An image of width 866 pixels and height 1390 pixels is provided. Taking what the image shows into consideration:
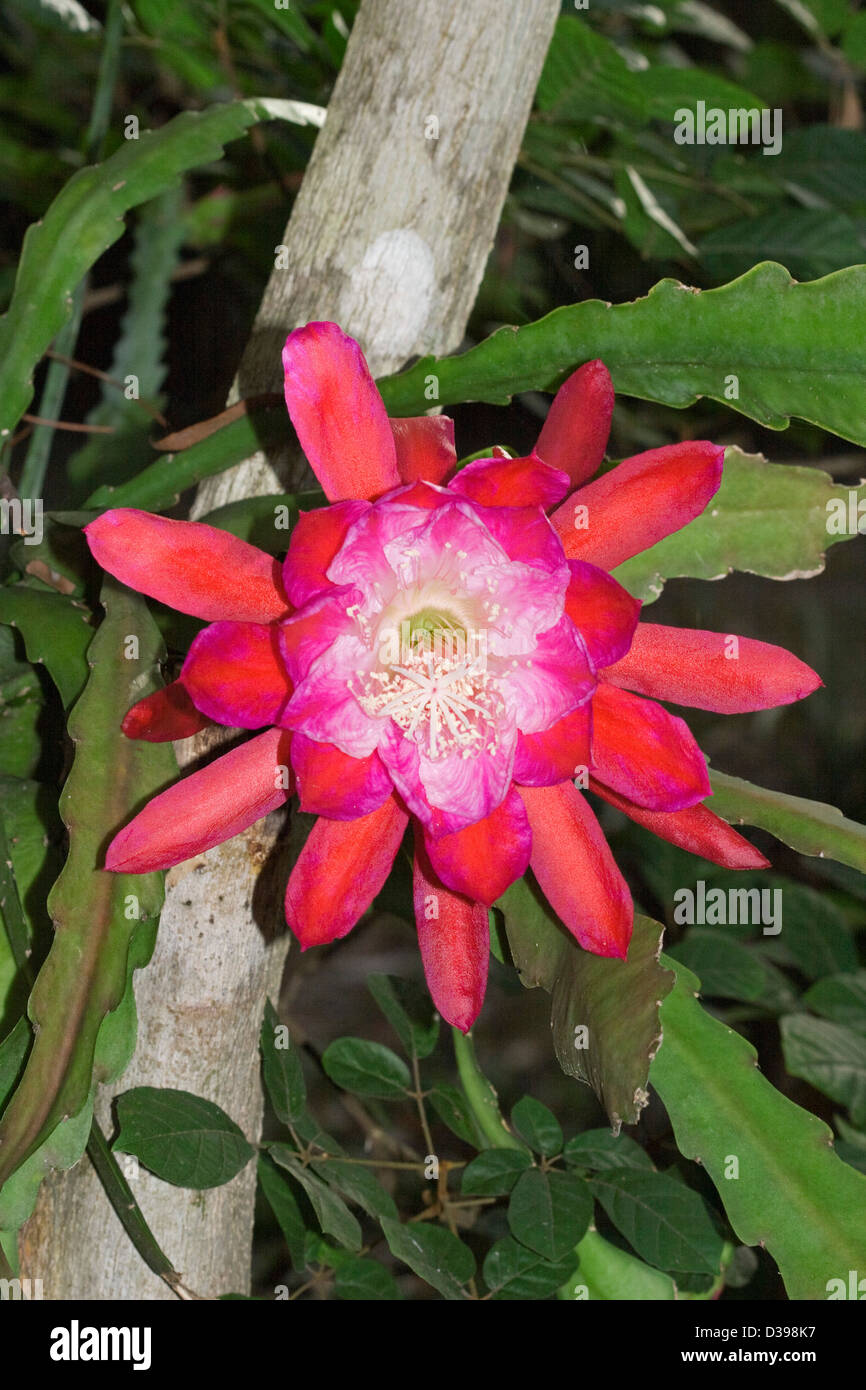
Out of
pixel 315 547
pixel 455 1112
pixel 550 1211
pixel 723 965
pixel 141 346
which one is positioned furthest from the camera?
pixel 141 346

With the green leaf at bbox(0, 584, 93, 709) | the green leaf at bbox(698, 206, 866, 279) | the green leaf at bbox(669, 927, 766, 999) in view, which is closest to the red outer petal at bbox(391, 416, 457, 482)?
the green leaf at bbox(0, 584, 93, 709)

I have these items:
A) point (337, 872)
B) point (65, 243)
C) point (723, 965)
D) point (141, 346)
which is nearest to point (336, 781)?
point (337, 872)

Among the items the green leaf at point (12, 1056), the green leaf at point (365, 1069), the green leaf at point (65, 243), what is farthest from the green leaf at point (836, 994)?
the green leaf at point (65, 243)

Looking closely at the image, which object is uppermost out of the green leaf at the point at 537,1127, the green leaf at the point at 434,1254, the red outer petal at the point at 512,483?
the red outer petal at the point at 512,483

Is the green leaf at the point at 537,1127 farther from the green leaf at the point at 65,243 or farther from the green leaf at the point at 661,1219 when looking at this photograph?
the green leaf at the point at 65,243

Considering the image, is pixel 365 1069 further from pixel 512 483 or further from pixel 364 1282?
pixel 512 483
